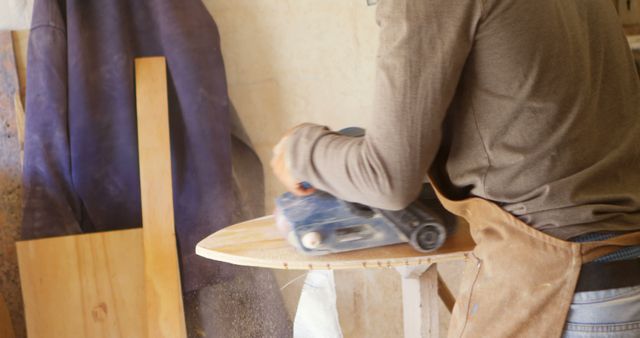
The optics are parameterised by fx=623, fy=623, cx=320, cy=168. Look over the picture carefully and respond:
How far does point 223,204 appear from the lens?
1.82 meters

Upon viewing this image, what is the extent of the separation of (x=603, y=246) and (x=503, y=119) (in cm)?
24

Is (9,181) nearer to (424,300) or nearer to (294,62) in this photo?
(294,62)

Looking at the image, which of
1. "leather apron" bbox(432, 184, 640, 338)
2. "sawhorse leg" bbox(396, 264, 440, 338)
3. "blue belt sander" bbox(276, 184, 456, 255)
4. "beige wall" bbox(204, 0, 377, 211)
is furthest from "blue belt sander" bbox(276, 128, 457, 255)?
"beige wall" bbox(204, 0, 377, 211)

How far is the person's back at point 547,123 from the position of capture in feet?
2.78

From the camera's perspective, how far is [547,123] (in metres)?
0.87

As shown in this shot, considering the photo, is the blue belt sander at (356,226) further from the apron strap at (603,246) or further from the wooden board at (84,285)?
the wooden board at (84,285)

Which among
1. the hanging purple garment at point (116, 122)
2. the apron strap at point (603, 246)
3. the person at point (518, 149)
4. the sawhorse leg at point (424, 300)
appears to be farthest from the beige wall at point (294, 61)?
the apron strap at point (603, 246)

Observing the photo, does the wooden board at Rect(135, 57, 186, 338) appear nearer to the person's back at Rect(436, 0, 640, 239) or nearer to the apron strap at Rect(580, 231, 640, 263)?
the person's back at Rect(436, 0, 640, 239)

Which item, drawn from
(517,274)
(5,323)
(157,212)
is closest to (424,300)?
(517,274)

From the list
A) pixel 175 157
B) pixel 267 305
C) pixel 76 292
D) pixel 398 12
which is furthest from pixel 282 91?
pixel 398 12

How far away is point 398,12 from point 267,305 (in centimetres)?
139

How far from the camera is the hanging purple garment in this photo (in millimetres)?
1676

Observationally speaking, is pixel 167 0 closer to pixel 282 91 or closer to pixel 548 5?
pixel 282 91

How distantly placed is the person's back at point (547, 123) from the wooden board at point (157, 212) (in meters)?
0.99
